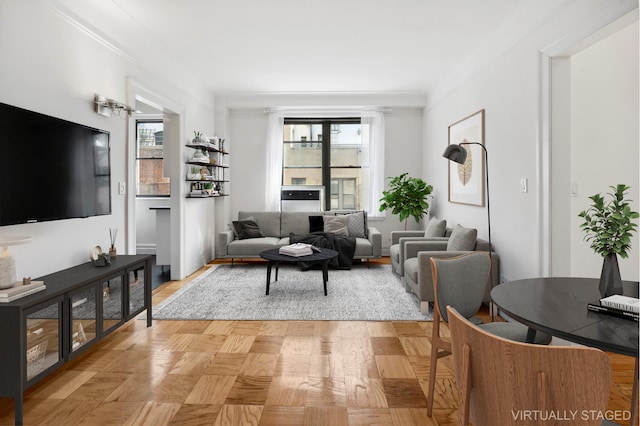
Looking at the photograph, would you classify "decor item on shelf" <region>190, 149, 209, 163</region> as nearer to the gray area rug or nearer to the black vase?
the gray area rug

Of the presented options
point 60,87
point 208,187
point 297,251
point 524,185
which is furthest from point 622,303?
point 208,187

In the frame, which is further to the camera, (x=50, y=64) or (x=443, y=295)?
(x=50, y=64)

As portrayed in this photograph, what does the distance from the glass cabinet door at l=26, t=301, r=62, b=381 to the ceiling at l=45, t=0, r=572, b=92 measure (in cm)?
221

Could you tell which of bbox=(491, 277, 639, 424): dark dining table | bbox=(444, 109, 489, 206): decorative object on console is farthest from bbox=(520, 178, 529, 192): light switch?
bbox=(491, 277, 639, 424): dark dining table

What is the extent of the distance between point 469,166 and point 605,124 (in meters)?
1.51

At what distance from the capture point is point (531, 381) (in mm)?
1009

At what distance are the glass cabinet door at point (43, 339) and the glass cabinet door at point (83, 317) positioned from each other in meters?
0.13

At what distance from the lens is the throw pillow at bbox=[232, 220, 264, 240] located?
632 centimetres

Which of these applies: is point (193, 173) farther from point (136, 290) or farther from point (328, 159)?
point (328, 159)

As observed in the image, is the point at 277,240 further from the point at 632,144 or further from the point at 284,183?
the point at 632,144

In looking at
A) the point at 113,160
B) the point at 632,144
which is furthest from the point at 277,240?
the point at 632,144

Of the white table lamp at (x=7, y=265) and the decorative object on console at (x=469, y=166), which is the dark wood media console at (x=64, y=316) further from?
the decorative object on console at (x=469, y=166)

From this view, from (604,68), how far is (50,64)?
14.7ft

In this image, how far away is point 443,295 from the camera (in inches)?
83.7
